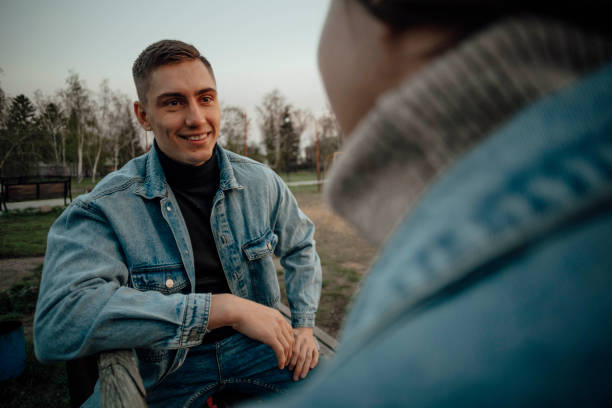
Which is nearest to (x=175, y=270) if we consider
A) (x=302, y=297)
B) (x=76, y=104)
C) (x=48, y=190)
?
(x=302, y=297)

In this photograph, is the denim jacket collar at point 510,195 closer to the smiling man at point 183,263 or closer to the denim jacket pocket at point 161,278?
the smiling man at point 183,263

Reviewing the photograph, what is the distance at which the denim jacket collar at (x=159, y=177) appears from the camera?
1.83m

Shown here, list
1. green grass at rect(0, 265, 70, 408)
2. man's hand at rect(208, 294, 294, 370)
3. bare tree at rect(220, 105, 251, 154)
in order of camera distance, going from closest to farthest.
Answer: man's hand at rect(208, 294, 294, 370) < green grass at rect(0, 265, 70, 408) < bare tree at rect(220, 105, 251, 154)

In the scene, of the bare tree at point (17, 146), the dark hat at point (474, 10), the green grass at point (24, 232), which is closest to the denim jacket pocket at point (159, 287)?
the dark hat at point (474, 10)

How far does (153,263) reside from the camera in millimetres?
1711

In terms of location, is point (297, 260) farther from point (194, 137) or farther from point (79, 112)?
point (79, 112)

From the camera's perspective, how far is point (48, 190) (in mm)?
13172

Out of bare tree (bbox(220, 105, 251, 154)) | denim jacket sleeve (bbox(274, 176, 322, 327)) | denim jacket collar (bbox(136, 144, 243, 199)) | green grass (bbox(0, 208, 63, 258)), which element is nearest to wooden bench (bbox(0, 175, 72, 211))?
green grass (bbox(0, 208, 63, 258))

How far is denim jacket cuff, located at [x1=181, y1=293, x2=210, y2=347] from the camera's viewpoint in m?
1.38

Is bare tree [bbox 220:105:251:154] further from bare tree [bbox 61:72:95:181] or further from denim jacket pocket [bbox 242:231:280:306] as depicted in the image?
denim jacket pocket [bbox 242:231:280:306]

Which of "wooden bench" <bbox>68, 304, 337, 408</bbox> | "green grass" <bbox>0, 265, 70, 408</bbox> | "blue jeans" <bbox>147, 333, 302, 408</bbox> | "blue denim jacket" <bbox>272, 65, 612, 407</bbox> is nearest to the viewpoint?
"blue denim jacket" <bbox>272, 65, 612, 407</bbox>

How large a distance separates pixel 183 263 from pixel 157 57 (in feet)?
4.03

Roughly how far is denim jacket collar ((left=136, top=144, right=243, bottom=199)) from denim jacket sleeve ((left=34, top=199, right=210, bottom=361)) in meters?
0.39

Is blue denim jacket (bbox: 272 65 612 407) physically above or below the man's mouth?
below
